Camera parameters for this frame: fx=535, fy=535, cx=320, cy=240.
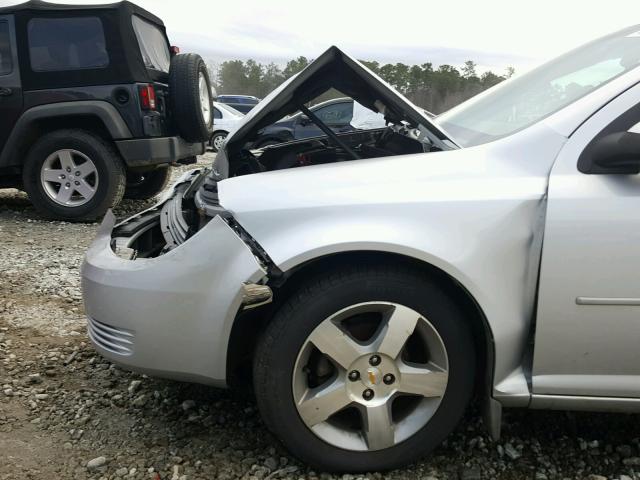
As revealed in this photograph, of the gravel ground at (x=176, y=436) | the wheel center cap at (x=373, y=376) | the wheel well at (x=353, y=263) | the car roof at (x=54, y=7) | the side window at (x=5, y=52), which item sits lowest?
the gravel ground at (x=176, y=436)

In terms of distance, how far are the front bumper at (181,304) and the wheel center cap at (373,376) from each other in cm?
50

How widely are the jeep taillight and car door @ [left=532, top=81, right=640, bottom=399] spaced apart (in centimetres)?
449

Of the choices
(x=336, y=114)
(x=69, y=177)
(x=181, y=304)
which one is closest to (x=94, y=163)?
(x=69, y=177)

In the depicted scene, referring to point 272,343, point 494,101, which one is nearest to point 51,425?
point 272,343

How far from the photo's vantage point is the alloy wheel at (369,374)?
1.81m

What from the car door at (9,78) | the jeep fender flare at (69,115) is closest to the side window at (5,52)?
the car door at (9,78)

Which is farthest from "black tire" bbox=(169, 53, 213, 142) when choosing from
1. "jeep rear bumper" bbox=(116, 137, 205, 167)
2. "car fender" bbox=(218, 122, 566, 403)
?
"car fender" bbox=(218, 122, 566, 403)

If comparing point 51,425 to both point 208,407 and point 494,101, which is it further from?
point 494,101

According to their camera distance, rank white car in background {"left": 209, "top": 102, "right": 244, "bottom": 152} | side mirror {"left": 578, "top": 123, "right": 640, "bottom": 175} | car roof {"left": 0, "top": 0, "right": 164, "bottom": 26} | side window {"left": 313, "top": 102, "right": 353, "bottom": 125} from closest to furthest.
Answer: side mirror {"left": 578, "top": 123, "right": 640, "bottom": 175} < side window {"left": 313, "top": 102, "right": 353, "bottom": 125} < car roof {"left": 0, "top": 0, "right": 164, "bottom": 26} < white car in background {"left": 209, "top": 102, "right": 244, "bottom": 152}

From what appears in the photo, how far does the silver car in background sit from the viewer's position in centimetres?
174

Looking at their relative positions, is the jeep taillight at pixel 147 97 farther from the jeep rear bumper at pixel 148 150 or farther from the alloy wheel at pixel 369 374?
the alloy wheel at pixel 369 374

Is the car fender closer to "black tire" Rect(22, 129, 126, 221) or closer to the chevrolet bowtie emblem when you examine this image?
the chevrolet bowtie emblem

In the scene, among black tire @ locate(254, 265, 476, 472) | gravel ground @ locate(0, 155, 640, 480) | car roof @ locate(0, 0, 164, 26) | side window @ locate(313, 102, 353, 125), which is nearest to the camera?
black tire @ locate(254, 265, 476, 472)

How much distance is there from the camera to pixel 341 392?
1842 mm
